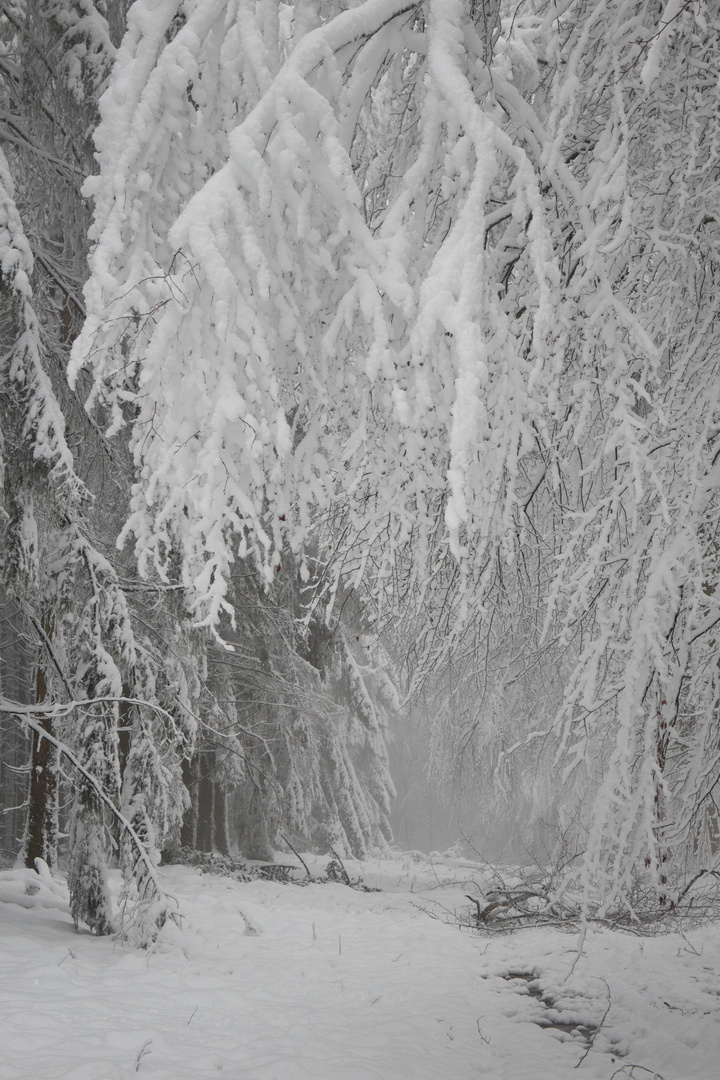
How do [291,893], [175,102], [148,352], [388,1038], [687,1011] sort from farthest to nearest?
[291,893]
[687,1011]
[388,1038]
[175,102]
[148,352]

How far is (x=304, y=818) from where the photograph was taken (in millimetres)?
12031

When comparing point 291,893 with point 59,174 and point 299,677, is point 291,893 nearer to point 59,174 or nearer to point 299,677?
point 299,677

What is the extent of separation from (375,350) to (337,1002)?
491cm

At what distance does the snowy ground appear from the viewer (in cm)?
409

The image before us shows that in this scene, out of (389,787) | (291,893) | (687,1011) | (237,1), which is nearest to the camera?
(237,1)

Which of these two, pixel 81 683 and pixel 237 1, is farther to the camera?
pixel 81 683

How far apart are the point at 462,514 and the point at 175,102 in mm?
1296

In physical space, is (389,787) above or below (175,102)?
below

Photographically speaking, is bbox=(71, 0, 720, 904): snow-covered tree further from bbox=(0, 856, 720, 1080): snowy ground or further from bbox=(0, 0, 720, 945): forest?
bbox=(0, 856, 720, 1080): snowy ground

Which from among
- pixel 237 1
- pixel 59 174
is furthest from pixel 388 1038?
pixel 59 174

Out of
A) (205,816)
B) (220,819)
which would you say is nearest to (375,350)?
(205,816)

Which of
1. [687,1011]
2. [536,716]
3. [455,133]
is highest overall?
[455,133]

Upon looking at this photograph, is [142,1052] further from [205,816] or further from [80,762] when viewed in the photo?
[205,816]

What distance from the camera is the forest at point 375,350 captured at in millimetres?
1979
